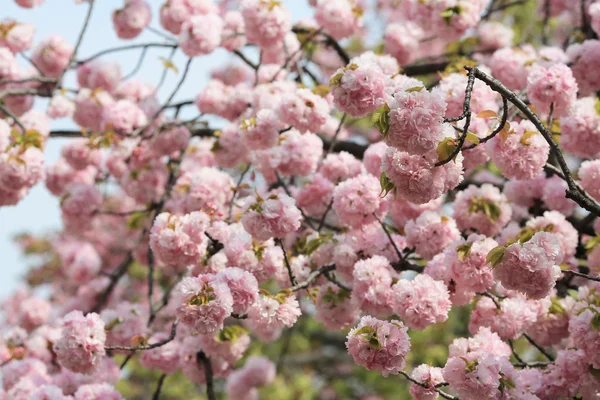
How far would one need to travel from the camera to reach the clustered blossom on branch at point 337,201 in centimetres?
196

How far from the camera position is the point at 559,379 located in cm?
225

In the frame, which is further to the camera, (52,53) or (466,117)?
(52,53)

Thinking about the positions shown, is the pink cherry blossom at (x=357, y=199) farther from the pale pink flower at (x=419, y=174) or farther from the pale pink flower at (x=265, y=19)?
the pale pink flower at (x=265, y=19)

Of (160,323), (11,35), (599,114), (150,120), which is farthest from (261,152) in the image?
(11,35)

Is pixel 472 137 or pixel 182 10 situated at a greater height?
pixel 472 137

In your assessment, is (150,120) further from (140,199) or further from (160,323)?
(160,323)

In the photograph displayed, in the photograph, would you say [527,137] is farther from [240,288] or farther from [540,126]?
[240,288]

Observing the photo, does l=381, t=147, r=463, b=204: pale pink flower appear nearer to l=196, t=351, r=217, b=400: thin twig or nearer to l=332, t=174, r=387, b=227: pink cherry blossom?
l=332, t=174, r=387, b=227: pink cherry blossom

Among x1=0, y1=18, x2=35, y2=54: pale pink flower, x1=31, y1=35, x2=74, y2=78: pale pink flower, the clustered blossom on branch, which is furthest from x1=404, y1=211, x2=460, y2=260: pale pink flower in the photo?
x1=31, y1=35, x2=74, y2=78: pale pink flower

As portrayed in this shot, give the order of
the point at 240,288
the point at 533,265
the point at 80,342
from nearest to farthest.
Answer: the point at 533,265
the point at 240,288
the point at 80,342

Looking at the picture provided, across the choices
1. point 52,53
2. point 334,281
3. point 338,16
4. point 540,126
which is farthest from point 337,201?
point 52,53

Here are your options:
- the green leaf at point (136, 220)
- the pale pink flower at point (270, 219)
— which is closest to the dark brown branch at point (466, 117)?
the pale pink flower at point (270, 219)

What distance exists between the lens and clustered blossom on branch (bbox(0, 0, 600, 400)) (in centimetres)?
196

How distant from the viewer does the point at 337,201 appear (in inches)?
99.7
